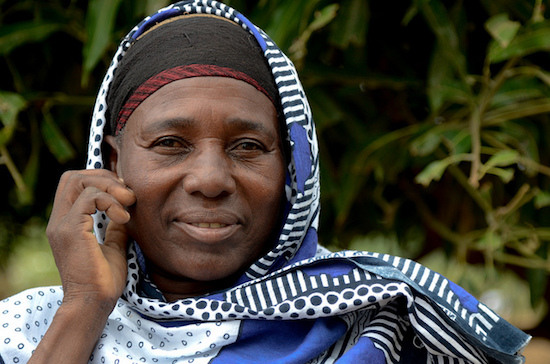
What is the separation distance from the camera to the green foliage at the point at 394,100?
234cm

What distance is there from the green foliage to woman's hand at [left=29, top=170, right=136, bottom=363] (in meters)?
0.90

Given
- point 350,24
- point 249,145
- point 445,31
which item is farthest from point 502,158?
point 249,145

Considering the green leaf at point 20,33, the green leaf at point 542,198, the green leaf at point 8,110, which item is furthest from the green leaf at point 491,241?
the green leaf at point 20,33

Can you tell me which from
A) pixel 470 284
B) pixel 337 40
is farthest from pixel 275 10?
pixel 470 284

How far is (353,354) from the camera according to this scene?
1.34 metres

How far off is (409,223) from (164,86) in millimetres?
2197

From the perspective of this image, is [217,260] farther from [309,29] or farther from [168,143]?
[309,29]

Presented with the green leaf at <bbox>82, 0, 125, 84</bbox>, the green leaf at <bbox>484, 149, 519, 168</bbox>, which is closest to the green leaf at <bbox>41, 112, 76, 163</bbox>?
the green leaf at <bbox>82, 0, 125, 84</bbox>

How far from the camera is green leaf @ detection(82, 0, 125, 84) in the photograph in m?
2.35

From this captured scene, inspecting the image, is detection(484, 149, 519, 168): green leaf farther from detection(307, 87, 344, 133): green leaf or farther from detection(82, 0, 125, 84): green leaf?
detection(82, 0, 125, 84): green leaf

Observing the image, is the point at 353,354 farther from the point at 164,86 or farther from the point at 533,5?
the point at 533,5

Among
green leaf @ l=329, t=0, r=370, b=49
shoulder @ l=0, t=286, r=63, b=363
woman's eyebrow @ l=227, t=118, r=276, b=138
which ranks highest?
green leaf @ l=329, t=0, r=370, b=49

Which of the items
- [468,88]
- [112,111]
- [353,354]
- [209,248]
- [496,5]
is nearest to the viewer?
[353,354]

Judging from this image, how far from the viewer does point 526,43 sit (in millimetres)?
2129
